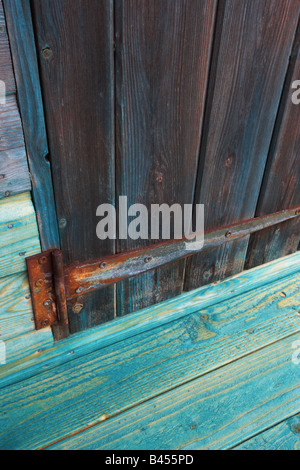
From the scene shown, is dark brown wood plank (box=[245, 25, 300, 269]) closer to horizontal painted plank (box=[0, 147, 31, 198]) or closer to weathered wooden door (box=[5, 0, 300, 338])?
weathered wooden door (box=[5, 0, 300, 338])

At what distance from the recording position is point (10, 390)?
1121mm

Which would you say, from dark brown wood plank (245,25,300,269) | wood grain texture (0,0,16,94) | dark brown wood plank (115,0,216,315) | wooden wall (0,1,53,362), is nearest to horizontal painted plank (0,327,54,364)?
wooden wall (0,1,53,362)

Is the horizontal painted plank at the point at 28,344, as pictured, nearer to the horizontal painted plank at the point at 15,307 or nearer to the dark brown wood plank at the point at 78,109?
the horizontal painted plank at the point at 15,307

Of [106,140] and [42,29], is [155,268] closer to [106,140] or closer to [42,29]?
[106,140]

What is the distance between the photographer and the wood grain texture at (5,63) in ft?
2.49

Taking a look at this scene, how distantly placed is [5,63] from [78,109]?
18 centimetres

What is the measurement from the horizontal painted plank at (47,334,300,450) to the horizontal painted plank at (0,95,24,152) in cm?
71

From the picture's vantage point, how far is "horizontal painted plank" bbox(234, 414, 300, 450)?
1046mm

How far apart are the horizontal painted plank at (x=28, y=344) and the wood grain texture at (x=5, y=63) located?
663 mm

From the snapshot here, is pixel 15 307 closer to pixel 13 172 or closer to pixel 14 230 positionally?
pixel 14 230

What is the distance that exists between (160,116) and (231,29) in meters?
0.28

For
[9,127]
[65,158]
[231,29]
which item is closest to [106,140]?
[65,158]

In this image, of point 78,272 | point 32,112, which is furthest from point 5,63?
point 78,272

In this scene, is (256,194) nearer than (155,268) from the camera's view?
No
